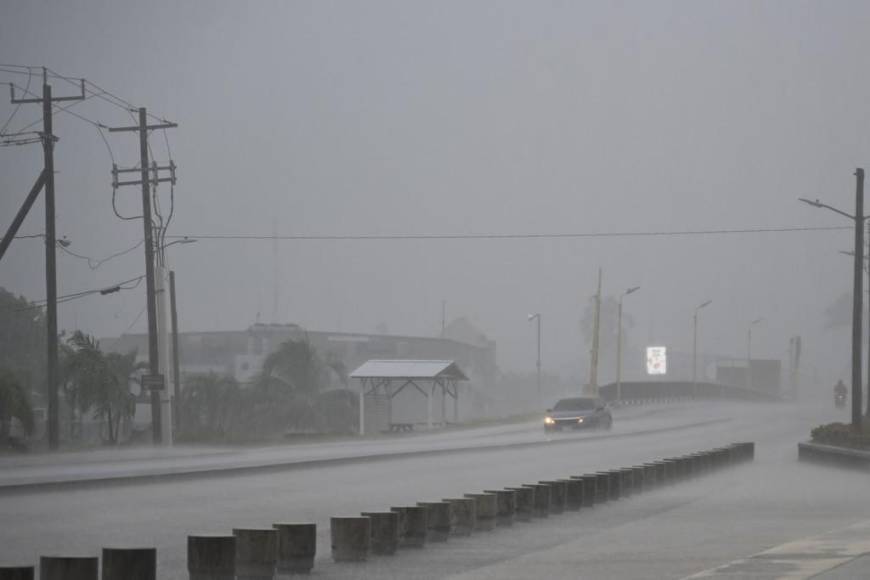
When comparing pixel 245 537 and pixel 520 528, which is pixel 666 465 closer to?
pixel 520 528

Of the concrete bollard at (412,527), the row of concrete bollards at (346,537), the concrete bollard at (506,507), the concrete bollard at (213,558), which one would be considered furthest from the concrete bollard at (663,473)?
the concrete bollard at (213,558)

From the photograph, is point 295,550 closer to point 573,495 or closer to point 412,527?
point 412,527

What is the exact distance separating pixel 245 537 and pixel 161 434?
36.9 meters

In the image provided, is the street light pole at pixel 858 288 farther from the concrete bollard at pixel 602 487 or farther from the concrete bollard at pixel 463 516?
the concrete bollard at pixel 463 516

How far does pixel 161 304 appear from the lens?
168 ft

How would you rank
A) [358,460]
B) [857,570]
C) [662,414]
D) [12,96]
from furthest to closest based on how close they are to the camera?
[662,414] → [12,96] → [358,460] → [857,570]

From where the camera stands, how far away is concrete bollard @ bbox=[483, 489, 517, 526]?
2039cm

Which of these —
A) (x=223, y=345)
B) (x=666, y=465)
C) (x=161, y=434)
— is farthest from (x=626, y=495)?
(x=223, y=345)

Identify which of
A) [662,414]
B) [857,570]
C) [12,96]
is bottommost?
[662,414]

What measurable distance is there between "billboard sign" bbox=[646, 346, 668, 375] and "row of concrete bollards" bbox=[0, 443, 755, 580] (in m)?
123

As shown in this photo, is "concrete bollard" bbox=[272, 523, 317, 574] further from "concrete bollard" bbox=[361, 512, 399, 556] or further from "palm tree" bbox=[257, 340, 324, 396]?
"palm tree" bbox=[257, 340, 324, 396]

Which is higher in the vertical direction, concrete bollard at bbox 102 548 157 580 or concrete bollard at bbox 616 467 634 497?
concrete bollard at bbox 102 548 157 580

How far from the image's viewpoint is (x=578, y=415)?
64875 mm

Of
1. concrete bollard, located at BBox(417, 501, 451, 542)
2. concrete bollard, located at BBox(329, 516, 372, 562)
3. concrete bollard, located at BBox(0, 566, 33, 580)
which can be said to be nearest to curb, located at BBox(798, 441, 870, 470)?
concrete bollard, located at BBox(417, 501, 451, 542)
